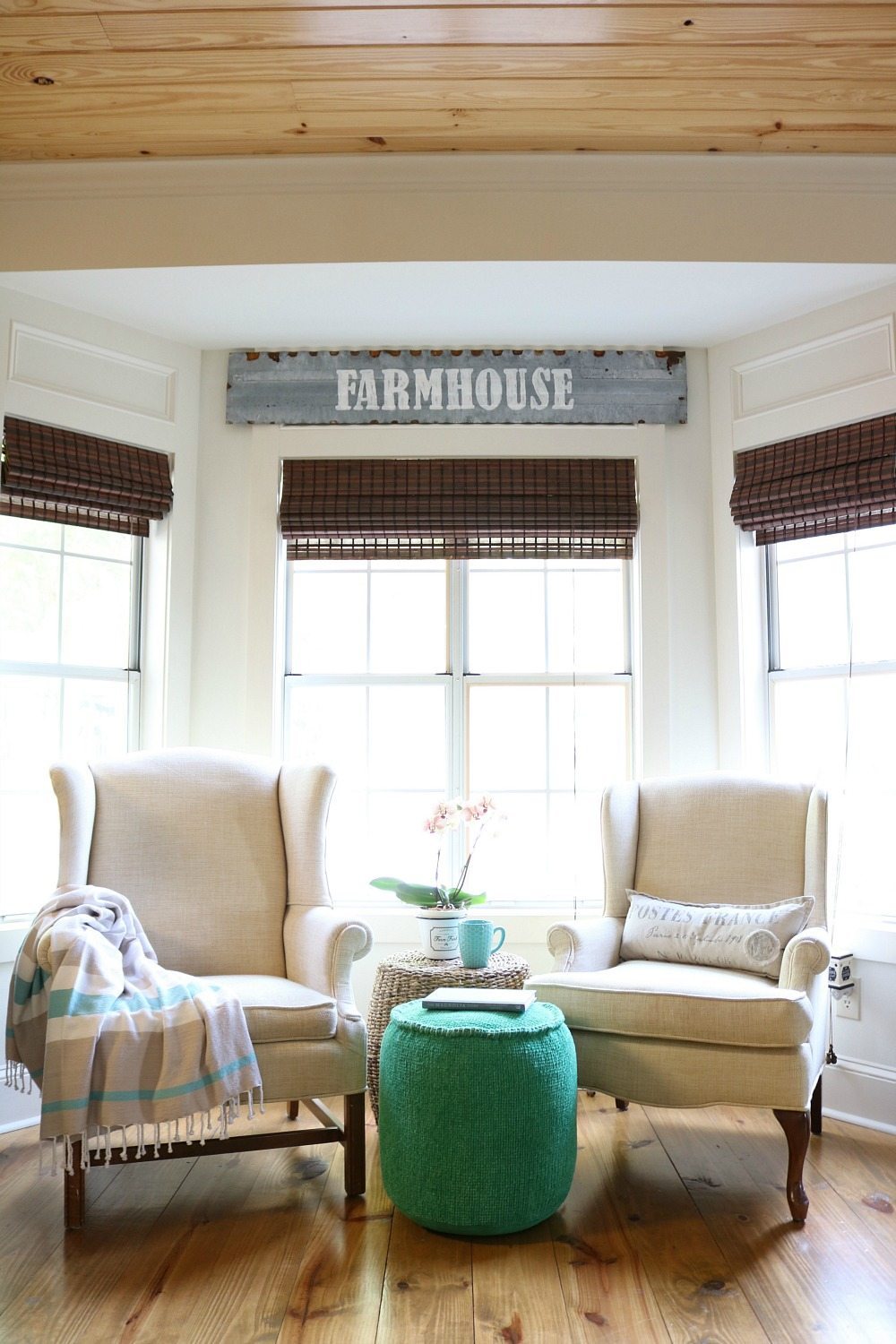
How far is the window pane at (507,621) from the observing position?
390cm

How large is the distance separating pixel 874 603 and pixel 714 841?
1.01 meters

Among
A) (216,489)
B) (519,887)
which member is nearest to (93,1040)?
(519,887)

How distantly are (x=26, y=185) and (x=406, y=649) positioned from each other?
6.52ft

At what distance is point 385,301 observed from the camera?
352 centimetres

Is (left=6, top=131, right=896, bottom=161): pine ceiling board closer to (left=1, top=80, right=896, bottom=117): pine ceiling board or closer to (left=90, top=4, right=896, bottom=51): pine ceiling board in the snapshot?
(left=1, top=80, right=896, bottom=117): pine ceiling board

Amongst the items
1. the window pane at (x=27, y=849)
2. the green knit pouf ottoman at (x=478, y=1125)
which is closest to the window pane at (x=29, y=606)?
the window pane at (x=27, y=849)

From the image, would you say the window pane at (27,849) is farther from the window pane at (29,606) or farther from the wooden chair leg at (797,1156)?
the wooden chair leg at (797,1156)

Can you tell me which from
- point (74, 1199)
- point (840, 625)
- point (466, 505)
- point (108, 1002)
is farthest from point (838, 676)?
point (74, 1199)

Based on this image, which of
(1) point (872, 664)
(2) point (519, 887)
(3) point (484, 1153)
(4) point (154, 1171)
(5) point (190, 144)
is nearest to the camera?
(3) point (484, 1153)

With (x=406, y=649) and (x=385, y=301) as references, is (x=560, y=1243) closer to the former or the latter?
(x=406, y=649)

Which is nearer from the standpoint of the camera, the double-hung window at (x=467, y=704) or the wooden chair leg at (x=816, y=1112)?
the wooden chair leg at (x=816, y=1112)

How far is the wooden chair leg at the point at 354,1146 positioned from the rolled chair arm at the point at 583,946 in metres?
0.71

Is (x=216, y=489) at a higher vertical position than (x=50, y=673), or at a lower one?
higher

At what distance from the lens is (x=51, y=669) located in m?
3.51
